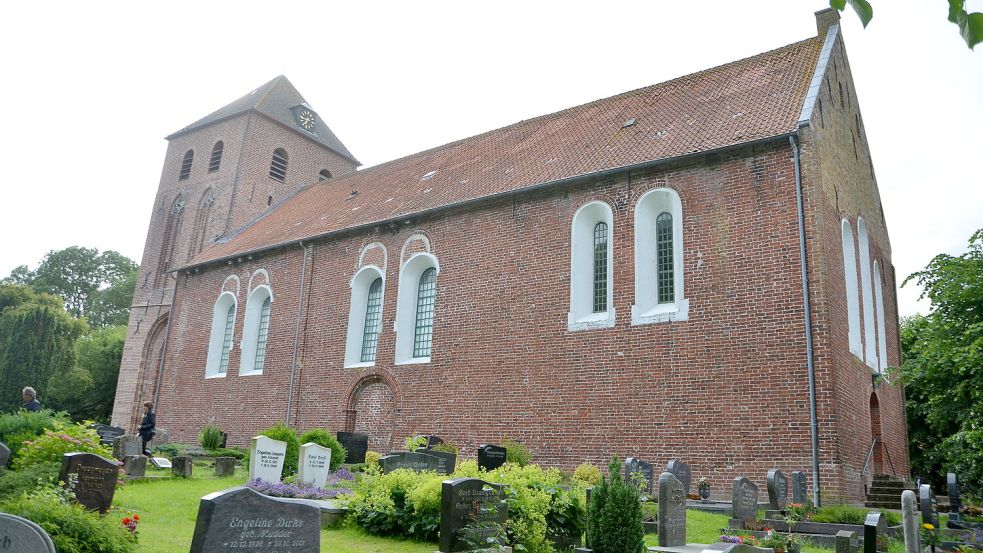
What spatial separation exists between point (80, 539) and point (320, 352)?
14261mm

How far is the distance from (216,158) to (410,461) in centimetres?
2103

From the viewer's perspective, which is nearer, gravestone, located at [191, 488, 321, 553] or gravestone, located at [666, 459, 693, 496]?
gravestone, located at [191, 488, 321, 553]

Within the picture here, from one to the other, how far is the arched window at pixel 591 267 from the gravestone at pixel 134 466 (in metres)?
8.56

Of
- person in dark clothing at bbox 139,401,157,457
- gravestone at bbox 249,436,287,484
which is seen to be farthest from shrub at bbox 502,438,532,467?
person in dark clothing at bbox 139,401,157,457

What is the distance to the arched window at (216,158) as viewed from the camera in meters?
29.1

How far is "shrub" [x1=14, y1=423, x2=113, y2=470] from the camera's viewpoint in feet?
34.7

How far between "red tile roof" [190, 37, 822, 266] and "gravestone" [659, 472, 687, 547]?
26.6ft

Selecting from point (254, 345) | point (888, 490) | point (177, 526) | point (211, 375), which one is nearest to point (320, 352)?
point (254, 345)

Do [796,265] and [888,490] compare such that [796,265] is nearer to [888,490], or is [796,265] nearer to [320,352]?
[888,490]

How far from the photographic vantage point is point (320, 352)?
65.6 ft

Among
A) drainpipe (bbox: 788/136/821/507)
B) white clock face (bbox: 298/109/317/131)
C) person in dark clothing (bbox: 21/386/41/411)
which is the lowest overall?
person in dark clothing (bbox: 21/386/41/411)

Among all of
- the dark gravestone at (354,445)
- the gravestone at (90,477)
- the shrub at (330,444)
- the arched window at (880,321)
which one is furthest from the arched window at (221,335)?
the arched window at (880,321)

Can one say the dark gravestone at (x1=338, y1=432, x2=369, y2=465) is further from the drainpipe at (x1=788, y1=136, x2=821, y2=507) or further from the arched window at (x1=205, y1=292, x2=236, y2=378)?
the drainpipe at (x1=788, y1=136, x2=821, y2=507)

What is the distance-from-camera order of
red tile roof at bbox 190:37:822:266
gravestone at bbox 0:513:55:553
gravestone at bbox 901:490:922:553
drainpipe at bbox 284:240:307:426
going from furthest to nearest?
drainpipe at bbox 284:240:307:426, red tile roof at bbox 190:37:822:266, gravestone at bbox 901:490:922:553, gravestone at bbox 0:513:55:553
